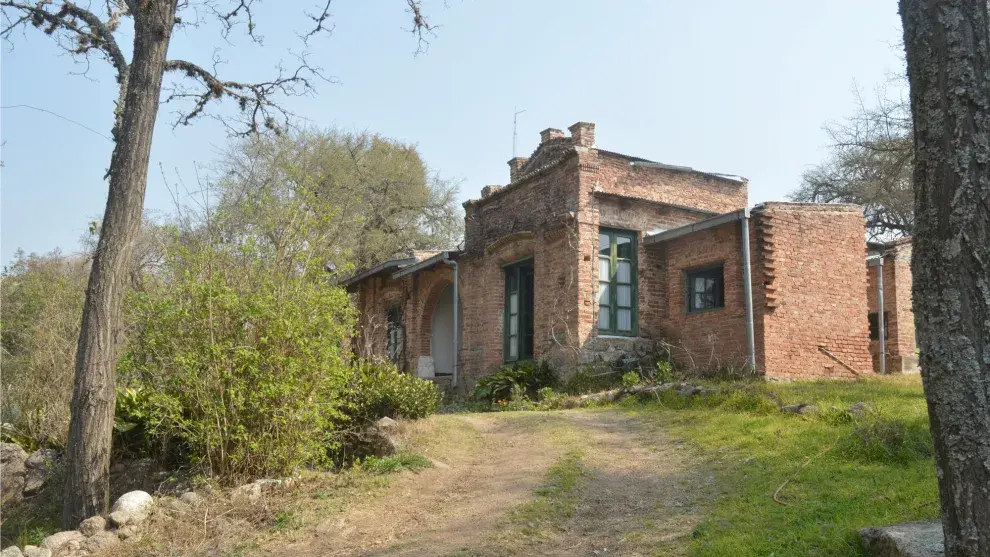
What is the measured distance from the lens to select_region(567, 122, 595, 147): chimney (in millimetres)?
15980

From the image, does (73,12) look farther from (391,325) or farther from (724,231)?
(391,325)

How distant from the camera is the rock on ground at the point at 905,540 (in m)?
4.86

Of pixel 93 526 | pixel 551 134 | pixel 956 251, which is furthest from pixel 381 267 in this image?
pixel 956 251

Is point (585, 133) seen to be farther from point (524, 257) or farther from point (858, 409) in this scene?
point (858, 409)

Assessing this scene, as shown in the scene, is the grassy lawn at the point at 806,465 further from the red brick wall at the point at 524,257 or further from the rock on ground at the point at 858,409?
the red brick wall at the point at 524,257

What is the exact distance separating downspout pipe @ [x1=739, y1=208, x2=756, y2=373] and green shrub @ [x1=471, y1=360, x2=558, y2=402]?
369 centimetres

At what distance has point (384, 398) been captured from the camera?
10500 mm

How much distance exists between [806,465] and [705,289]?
7766mm

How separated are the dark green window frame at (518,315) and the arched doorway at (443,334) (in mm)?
2714

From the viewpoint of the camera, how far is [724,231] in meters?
14.6

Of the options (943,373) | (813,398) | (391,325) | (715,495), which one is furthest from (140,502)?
(391,325)

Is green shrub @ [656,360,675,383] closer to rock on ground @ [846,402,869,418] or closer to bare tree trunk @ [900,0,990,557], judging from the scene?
rock on ground @ [846,402,869,418]

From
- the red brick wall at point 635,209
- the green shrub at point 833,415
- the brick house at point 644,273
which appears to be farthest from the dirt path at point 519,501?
the red brick wall at point 635,209

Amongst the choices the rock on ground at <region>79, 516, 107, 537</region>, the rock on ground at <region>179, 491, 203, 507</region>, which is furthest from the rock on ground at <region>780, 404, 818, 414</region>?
the rock on ground at <region>79, 516, 107, 537</region>
